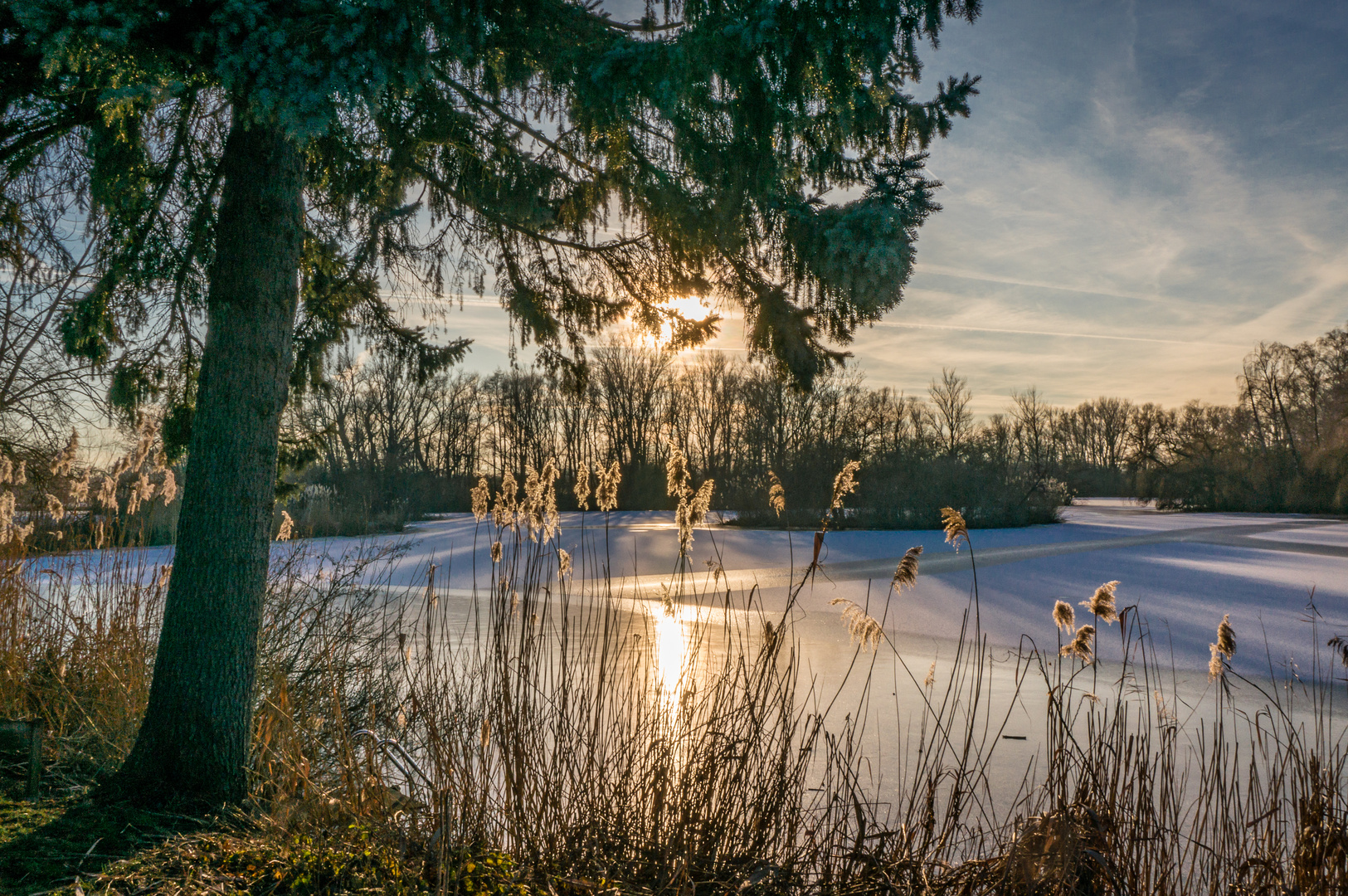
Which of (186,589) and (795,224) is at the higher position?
(795,224)

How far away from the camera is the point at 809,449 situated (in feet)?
64.0

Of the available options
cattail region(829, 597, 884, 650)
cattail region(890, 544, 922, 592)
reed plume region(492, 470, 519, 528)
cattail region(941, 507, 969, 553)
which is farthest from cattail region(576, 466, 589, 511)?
cattail region(941, 507, 969, 553)

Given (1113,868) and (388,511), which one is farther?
(388,511)

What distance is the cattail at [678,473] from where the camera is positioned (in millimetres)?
2797

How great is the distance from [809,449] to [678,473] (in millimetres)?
17065

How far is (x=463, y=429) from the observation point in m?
33.8

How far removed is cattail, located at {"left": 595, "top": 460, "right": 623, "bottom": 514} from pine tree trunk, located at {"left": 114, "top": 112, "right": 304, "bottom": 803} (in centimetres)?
138

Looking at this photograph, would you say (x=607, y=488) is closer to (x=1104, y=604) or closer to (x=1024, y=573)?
(x=1104, y=604)

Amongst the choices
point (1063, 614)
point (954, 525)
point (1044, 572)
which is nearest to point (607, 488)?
point (954, 525)

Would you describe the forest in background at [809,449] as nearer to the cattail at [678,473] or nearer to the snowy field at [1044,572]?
the snowy field at [1044,572]

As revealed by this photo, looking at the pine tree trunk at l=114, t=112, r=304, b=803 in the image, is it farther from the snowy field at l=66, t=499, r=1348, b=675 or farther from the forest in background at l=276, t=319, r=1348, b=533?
the forest in background at l=276, t=319, r=1348, b=533

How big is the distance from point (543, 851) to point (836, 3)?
10.1ft

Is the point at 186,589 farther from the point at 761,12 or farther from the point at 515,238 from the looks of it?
the point at 761,12

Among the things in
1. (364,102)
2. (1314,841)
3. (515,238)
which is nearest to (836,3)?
(364,102)
